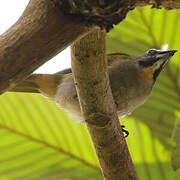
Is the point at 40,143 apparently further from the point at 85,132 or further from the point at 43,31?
the point at 43,31

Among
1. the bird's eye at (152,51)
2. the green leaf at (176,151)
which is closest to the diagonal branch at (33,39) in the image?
the green leaf at (176,151)

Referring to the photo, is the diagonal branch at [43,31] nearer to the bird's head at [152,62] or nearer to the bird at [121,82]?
the bird at [121,82]

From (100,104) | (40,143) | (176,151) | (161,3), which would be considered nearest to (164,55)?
(176,151)

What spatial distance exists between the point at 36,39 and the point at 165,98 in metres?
0.98

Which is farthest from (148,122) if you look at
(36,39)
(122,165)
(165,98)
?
(36,39)

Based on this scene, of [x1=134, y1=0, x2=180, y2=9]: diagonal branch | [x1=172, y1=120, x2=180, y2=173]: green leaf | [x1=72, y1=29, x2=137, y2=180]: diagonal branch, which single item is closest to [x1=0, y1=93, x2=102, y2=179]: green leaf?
[x1=172, y1=120, x2=180, y2=173]: green leaf

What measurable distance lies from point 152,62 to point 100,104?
763 millimetres

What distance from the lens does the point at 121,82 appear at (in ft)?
4.58

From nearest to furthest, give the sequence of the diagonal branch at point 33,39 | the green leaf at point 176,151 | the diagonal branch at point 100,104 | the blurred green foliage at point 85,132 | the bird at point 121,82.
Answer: the diagonal branch at point 33,39 → the diagonal branch at point 100,104 → the green leaf at point 176,151 → the bird at point 121,82 → the blurred green foliage at point 85,132

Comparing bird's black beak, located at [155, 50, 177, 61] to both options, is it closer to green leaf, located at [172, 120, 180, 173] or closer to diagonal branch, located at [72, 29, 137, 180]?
green leaf, located at [172, 120, 180, 173]

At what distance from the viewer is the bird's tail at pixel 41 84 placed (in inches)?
60.3

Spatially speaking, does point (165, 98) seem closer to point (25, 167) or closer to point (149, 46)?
point (149, 46)

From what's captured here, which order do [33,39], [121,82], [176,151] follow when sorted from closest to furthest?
[33,39] → [176,151] → [121,82]

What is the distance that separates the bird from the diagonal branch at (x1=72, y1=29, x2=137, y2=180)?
1.33 ft
